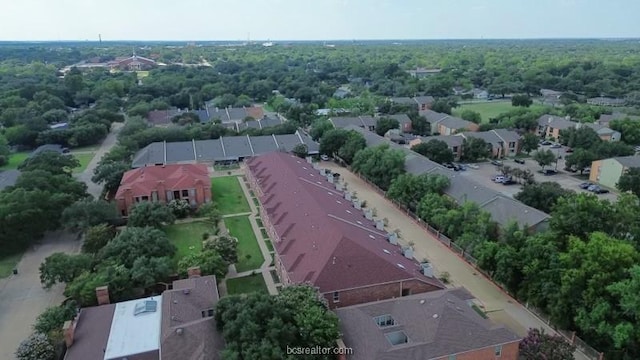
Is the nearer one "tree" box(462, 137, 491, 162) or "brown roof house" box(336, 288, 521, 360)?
"brown roof house" box(336, 288, 521, 360)

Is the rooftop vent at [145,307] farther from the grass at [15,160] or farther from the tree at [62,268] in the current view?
the grass at [15,160]

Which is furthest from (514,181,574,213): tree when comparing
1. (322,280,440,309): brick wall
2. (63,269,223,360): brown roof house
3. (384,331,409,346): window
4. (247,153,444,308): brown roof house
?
(63,269,223,360): brown roof house

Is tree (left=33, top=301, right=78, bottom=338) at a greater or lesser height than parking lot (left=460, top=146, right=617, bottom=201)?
greater

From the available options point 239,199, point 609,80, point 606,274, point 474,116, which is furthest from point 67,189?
point 609,80

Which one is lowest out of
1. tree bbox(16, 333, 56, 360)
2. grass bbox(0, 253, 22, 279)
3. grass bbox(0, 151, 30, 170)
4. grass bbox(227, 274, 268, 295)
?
grass bbox(0, 253, 22, 279)

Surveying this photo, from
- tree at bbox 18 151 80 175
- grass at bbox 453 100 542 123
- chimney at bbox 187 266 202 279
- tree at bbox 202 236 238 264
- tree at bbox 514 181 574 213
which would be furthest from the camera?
grass at bbox 453 100 542 123

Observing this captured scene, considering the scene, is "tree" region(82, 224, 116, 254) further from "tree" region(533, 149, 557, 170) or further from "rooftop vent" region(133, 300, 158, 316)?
"tree" region(533, 149, 557, 170)
